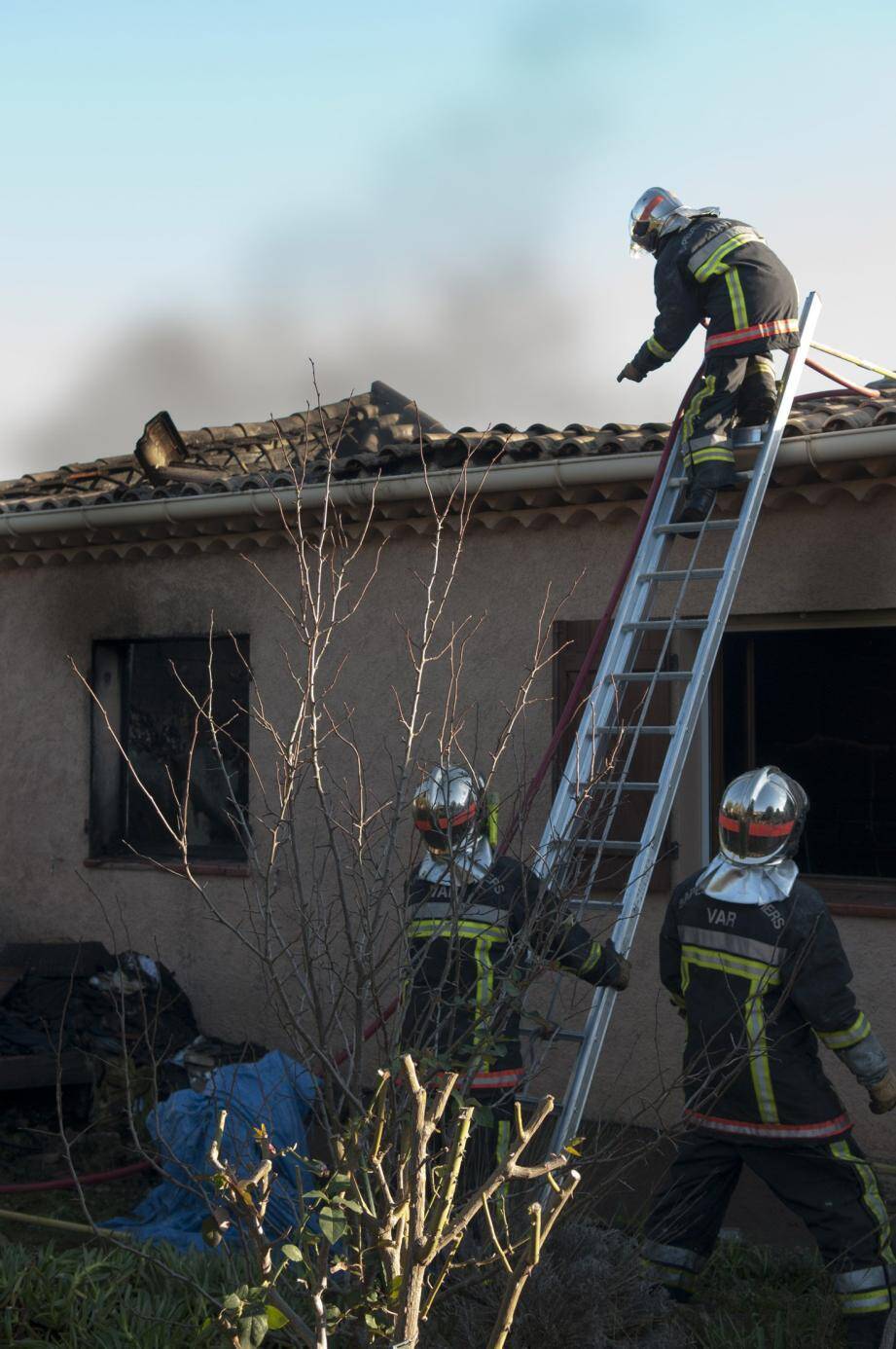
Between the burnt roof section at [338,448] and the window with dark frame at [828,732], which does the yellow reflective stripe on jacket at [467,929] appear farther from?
the window with dark frame at [828,732]

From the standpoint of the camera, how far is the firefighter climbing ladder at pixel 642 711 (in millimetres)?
3953

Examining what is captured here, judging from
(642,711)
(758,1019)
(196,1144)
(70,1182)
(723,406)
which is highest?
(723,406)

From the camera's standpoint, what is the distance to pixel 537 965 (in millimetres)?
3271

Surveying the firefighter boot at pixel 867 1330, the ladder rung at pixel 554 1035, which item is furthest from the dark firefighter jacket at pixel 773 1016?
the firefighter boot at pixel 867 1330

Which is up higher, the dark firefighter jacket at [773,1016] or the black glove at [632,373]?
the black glove at [632,373]

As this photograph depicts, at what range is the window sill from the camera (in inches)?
281

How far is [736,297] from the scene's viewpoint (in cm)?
548

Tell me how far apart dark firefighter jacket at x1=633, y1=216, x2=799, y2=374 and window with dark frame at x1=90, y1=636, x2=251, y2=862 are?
3.08 m

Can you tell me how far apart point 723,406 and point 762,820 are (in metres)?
1.96

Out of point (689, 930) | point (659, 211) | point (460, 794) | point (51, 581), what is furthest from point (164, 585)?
point (689, 930)

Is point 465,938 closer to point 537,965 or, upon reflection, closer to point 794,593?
point 537,965

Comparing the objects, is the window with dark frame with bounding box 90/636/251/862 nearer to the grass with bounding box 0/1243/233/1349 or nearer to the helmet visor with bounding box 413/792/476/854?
the helmet visor with bounding box 413/792/476/854

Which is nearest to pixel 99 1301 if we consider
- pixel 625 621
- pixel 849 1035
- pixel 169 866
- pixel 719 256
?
pixel 849 1035

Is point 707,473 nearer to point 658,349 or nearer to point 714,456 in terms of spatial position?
point 714,456
